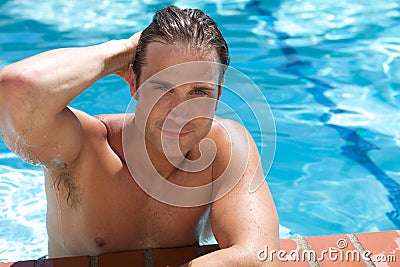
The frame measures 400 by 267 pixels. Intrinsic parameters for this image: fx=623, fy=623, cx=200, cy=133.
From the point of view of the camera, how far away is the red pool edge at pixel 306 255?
2.26 m

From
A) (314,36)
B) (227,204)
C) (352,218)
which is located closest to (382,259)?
(227,204)

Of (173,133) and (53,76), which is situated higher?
(53,76)

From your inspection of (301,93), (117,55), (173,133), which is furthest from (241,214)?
(301,93)

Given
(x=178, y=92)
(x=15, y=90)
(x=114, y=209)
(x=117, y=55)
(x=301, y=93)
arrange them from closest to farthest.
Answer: (x=15, y=90) → (x=178, y=92) → (x=117, y=55) → (x=114, y=209) → (x=301, y=93)

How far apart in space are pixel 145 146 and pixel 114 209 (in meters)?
0.26

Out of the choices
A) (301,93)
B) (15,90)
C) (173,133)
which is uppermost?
(15,90)

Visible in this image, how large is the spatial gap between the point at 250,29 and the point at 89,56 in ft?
14.2

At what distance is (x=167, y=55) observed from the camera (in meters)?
2.08

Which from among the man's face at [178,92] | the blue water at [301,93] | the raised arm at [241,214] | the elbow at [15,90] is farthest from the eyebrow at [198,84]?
the blue water at [301,93]

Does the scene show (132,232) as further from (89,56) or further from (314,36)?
(314,36)

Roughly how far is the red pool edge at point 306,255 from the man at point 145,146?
79 mm

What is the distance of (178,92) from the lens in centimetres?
206

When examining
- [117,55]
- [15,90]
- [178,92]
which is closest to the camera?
[15,90]

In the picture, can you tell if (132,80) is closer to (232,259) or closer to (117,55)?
(117,55)
